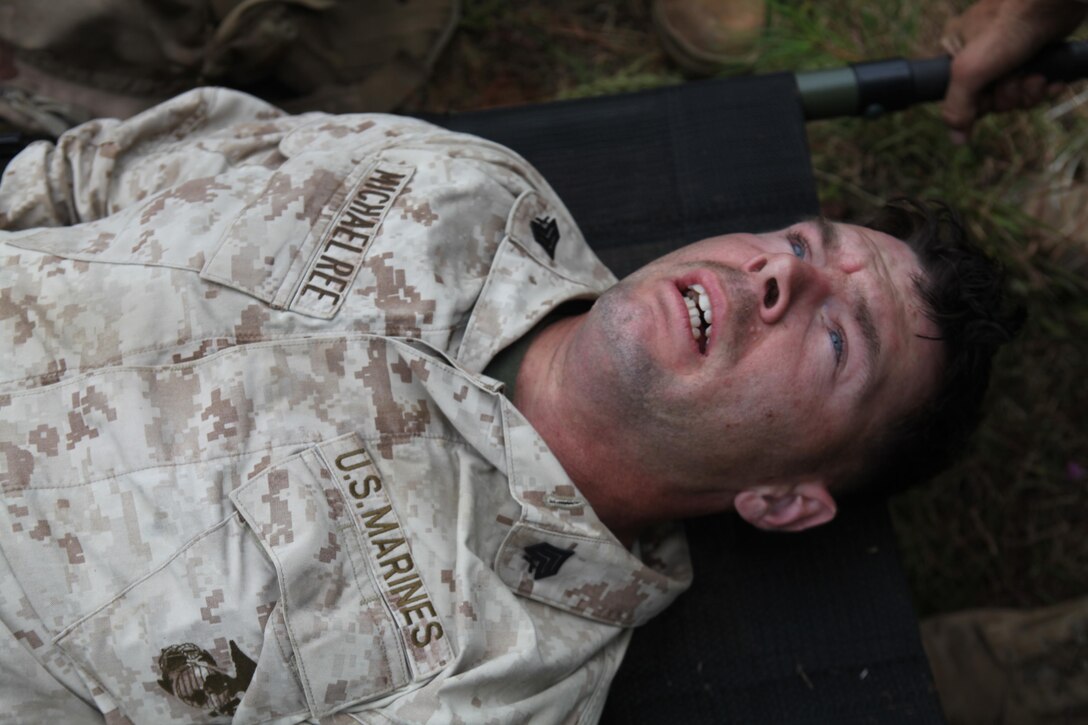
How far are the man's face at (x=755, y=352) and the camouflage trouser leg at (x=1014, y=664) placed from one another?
1056mm

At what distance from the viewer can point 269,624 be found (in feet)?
5.16

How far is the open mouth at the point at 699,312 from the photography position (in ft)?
5.60

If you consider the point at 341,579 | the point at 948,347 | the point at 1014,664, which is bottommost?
the point at 1014,664

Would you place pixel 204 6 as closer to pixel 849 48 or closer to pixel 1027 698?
pixel 849 48

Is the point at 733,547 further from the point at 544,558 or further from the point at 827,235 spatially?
the point at 827,235

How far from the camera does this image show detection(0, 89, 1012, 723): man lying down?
160cm

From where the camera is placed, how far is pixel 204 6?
2.36 metres

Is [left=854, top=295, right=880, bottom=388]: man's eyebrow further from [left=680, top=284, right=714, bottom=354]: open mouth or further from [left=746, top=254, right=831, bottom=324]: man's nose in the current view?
[left=680, top=284, right=714, bottom=354]: open mouth

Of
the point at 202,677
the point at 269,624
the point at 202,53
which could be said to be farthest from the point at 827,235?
the point at 202,53

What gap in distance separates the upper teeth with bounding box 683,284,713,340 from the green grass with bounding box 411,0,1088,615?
1.54 meters

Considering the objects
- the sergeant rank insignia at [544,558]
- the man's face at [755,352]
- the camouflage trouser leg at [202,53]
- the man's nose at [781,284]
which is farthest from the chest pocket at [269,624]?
the camouflage trouser leg at [202,53]

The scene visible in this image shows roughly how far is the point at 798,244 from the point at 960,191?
151 cm

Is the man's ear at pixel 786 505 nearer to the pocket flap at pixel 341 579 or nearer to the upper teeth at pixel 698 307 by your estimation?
the upper teeth at pixel 698 307

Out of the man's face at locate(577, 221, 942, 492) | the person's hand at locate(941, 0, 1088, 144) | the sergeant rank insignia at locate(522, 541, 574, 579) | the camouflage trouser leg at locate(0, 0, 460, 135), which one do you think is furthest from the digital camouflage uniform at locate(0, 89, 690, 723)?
the person's hand at locate(941, 0, 1088, 144)
